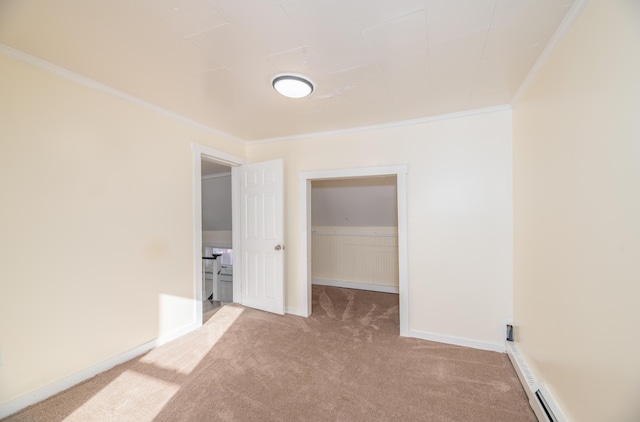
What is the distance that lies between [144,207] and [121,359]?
131 centimetres

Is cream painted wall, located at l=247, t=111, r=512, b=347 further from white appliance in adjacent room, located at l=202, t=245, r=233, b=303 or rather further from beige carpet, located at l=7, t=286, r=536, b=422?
white appliance in adjacent room, located at l=202, t=245, r=233, b=303

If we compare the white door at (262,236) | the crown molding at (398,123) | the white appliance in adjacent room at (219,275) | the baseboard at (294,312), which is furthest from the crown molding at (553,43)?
the white appliance in adjacent room at (219,275)

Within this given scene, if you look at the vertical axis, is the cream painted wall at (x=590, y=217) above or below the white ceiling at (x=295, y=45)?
below

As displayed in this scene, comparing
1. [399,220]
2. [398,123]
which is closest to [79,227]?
[399,220]

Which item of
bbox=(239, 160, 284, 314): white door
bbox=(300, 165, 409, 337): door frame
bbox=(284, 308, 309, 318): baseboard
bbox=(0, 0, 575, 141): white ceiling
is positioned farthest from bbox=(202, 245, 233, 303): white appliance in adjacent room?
bbox=(0, 0, 575, 141): white ceiling

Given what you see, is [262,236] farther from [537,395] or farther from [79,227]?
[537,395]

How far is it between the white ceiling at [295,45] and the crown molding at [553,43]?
3 cm

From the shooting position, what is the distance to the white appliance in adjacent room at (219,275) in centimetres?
575

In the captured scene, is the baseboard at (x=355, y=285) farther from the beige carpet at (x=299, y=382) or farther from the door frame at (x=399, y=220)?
the beige carpet at (x=299, y=382)

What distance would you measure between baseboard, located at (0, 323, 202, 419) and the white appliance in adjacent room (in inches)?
128

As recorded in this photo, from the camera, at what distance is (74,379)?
1889 mm

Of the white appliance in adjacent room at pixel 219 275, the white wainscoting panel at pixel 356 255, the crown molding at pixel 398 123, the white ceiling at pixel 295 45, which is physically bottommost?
the white appliance in adjacent room at pixel 219 275

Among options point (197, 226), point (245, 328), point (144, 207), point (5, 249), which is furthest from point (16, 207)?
point (245, 328)

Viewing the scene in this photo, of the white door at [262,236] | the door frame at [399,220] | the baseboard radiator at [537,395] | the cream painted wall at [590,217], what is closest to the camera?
the cream painted wall at [590,217]
